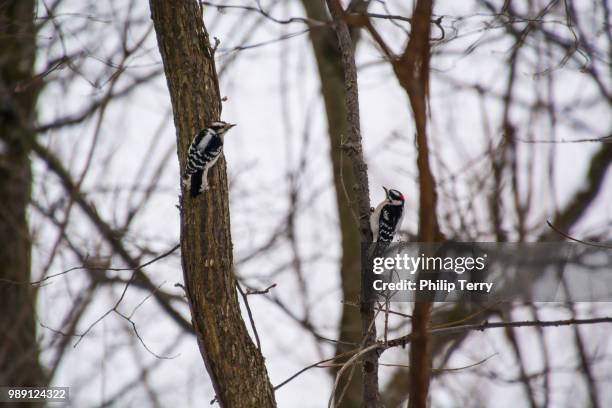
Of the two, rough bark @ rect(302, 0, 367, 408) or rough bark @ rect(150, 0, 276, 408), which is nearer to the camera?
rough bark @ rect(150, 0, 276, 408)

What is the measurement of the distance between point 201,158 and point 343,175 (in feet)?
18.5

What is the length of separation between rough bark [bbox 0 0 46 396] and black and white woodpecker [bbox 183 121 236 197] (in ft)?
12.4

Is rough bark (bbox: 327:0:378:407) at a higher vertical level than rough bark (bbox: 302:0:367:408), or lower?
lower

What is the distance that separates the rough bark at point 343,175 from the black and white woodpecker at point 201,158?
13.9ft

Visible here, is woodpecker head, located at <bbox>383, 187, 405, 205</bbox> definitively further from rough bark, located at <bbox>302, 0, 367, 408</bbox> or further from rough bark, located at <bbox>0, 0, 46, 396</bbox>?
rough bark, located at <bbox>0, 0, 46, 396</bbox>

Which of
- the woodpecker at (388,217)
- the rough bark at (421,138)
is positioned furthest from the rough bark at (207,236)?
the rough bark at (421,138)

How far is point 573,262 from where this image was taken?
448 cm

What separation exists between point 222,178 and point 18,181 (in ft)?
Answer: 18.4

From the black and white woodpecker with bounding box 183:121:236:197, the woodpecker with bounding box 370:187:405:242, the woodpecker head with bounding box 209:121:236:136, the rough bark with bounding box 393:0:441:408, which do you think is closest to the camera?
the rough bark with bounding box 393:0:441:408

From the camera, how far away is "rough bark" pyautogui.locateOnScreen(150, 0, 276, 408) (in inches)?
129

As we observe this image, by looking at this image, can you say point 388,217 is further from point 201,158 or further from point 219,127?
point 201,158

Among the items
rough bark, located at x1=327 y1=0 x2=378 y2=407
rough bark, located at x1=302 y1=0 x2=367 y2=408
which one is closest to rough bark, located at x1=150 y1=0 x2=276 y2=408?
rough bark, located at x1=327 y1=0 x2=378 y2=407

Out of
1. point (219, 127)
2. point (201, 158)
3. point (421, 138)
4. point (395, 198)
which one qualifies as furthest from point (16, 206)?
point (421, 138)

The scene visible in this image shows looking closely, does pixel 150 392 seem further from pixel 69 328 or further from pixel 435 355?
pixel 435 355
